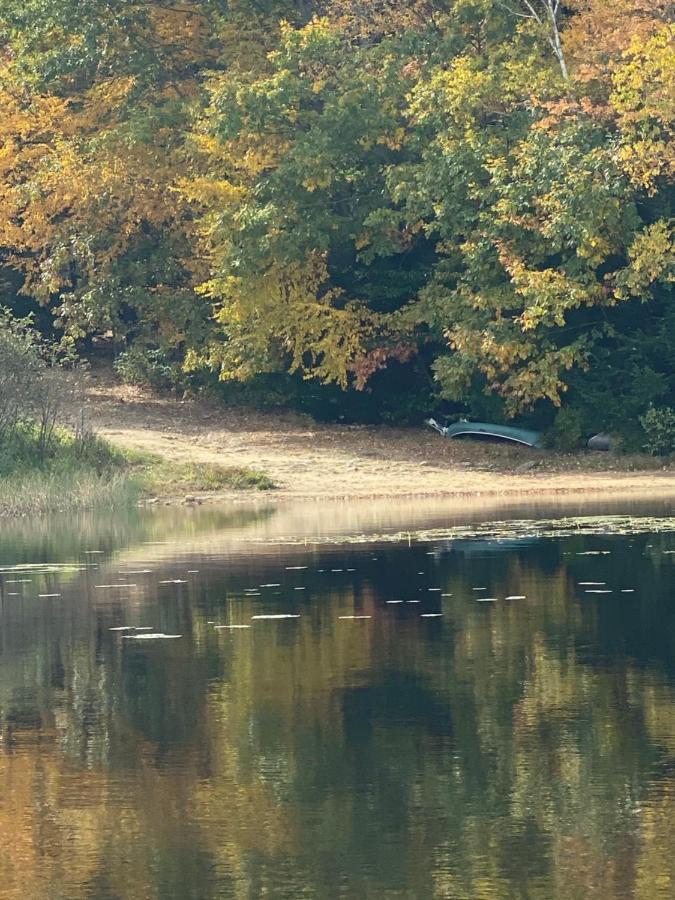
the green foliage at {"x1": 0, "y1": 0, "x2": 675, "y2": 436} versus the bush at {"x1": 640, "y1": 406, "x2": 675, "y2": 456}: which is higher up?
the green foliage at {"x1": 0, "y1": 0, "x2": 675, "y2": 436}

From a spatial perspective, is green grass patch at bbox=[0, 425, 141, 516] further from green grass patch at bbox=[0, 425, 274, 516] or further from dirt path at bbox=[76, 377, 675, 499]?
dirt path at bbox=[76, 377, 675, 499]

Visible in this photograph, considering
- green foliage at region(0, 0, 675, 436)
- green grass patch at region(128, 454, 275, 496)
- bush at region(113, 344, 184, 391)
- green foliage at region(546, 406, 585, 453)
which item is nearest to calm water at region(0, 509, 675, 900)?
green grass patch at region(128, 454, 275, 496)

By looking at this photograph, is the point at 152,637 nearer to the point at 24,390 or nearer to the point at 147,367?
the point at 24,390

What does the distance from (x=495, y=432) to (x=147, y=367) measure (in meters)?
11.2

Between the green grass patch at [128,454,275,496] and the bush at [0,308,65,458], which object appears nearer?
the bush at [0,308,65,458]

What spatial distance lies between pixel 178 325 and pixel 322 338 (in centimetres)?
533

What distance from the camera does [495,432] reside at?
130 feet

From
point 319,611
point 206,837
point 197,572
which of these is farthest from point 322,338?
point 206,837

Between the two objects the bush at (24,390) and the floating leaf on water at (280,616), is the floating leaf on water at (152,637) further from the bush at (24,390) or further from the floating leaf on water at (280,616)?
the bush at (24,390)

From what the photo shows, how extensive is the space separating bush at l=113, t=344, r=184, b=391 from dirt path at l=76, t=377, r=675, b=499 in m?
1.76

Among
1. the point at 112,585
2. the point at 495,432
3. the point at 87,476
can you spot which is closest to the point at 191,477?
the point at 87,476

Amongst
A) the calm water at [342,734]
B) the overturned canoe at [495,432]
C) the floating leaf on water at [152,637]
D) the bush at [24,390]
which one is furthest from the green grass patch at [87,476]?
the floating leaf on water at [152,637]

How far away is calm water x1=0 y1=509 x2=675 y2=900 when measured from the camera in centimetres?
852

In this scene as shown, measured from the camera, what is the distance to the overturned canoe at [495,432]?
39000mm
